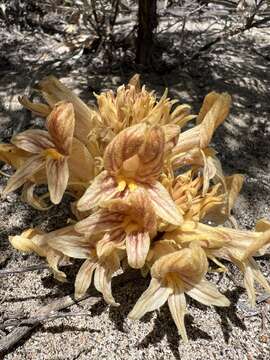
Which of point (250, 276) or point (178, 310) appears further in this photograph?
point (250, 276)

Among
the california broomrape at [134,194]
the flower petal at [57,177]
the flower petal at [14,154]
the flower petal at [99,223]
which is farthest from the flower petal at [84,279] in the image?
the flower petal at [14,154]

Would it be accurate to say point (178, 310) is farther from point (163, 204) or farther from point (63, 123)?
point (63, 123)

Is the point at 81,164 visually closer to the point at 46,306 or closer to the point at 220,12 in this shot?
the point at 46,306

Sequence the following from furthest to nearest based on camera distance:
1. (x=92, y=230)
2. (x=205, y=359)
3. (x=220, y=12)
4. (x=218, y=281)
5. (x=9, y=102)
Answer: (x=220, y=12), (x=9, y=102), (x=218, y=281), (x=205, y=359), (x=92, y=230)

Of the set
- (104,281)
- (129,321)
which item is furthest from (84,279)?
(129,321)

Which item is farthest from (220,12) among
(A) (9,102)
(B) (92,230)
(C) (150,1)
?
(B) (92,230)

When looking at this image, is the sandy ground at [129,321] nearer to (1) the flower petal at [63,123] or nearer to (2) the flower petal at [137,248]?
(2) the flower petal at [137,248]
